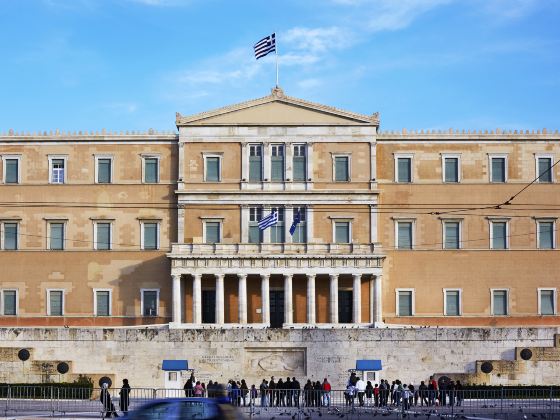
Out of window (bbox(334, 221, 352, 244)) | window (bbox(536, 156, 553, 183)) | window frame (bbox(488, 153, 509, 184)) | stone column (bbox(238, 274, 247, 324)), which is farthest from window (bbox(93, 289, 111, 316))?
window (bbox(536, 156, 553, 183))

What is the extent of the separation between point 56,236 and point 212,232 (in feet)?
28.9

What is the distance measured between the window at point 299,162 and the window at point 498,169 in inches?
420

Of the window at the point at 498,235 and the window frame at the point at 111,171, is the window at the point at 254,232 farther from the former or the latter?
the window at the point at 498,235

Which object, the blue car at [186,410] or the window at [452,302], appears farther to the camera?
the window at [452,302]

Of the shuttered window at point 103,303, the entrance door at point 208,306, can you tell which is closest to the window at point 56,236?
the shuttered window at point 103,303

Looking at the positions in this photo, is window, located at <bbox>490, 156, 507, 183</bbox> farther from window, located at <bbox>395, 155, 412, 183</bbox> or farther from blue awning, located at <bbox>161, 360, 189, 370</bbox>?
blue awning, located at <bbox>161, 360, 189, 370</bbox>

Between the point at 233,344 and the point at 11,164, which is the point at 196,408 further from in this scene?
the point at 11,164

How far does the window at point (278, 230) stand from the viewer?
67188mm

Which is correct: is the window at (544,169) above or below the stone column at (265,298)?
above

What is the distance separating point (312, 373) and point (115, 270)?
18.3 m

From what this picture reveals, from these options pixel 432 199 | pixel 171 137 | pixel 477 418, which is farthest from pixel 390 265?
pixel 477 418

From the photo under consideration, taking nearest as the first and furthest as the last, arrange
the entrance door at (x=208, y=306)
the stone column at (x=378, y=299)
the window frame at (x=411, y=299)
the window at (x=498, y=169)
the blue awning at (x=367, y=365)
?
the blue awning at (x=367, y=365)
the stone column at (x=378, y=299)
the entrance door at (x=208, y=306)
the window frame at (x=411, y=299)
the window at (x=498, y=169)

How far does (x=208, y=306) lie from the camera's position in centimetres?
6669

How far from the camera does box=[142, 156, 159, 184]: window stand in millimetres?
68500
